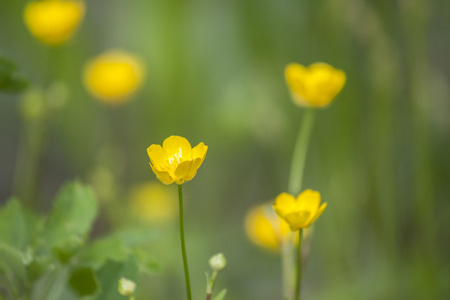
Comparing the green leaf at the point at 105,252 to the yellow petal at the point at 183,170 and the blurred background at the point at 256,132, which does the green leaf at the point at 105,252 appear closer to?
the yellow petal at the point at 183,170

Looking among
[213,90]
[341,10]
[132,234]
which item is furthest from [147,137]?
[132,234]

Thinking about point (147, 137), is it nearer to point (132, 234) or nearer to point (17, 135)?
point (17, 135)

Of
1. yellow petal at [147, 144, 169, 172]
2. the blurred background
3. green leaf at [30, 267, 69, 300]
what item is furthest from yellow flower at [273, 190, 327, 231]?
the blurred background

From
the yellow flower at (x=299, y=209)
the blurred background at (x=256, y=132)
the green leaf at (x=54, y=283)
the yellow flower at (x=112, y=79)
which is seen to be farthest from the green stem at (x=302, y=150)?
the yellow flower at (x=112, y=79)

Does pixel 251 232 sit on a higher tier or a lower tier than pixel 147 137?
lower

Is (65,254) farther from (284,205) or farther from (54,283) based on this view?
(284,205)

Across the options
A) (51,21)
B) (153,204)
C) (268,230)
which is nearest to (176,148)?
(268,230)
